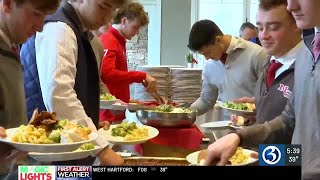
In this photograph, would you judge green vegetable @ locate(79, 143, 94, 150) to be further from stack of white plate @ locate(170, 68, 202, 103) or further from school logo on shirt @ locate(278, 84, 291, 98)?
stack of white plate @ locate(170, 68, 202, 103)

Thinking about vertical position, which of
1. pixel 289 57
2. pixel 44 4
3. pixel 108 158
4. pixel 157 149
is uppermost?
pixel 44 4

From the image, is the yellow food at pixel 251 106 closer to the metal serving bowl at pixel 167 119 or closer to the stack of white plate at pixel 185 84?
the metal serving bowl at pixel 167 119

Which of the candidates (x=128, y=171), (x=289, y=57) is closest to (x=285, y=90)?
(x=289, y=57)

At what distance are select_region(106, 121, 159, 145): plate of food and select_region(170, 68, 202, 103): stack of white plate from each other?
1.18 metres

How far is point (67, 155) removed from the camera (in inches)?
30.3

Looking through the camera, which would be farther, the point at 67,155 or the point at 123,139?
the point at 123,139

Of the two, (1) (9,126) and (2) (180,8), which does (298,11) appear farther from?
(2) (180,8)

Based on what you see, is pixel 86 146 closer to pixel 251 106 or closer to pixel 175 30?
pixel 251 106

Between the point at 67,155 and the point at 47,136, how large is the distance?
7 centimetres

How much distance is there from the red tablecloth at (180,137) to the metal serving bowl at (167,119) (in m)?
0.02

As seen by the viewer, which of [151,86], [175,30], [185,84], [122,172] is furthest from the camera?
[175,30]

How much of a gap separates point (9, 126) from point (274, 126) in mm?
529

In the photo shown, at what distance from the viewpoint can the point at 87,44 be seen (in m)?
1.12

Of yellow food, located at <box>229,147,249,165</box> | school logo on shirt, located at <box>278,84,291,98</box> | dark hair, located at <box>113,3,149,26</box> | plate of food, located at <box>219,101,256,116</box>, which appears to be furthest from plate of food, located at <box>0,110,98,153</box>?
dark hair, located at <box>113,3,149,26</box>
